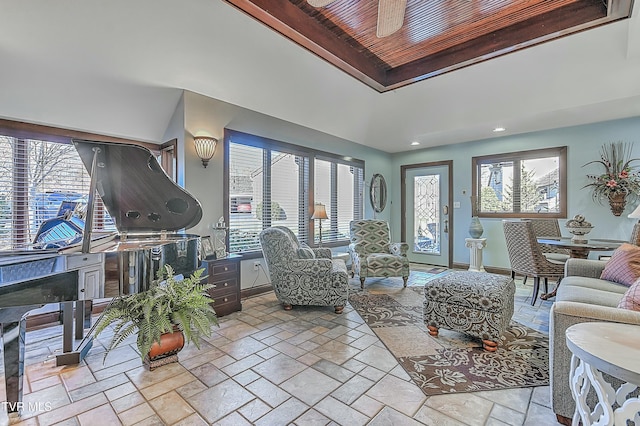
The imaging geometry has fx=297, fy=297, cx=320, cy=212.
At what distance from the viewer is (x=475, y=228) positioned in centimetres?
553

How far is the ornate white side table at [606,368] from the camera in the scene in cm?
115

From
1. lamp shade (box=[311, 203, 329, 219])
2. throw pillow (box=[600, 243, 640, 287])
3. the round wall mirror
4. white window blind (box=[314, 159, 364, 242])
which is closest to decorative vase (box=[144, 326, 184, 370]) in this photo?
lamp shade (box=[311, 203, 329, 219])

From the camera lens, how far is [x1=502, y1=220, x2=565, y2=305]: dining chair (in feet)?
12.3

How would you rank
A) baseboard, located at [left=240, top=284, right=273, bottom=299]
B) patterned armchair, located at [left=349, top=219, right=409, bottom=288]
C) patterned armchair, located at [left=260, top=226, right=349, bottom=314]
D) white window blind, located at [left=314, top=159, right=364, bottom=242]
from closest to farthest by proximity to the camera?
patterned armchair, located at [left=260, top=226, right=349, bottom=314] → baseboard, located at [left=240, top=284, right=273, bottom=299] → patterned armchair, located at [left=349, top=219, right=409, bottom=288] → white window blind, located at [left=314, top=159, right=364, bottom=242]

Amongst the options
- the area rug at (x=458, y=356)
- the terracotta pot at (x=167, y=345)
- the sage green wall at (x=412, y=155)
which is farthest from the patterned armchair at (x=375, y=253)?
the terracotta pot at (x=167, y=345)

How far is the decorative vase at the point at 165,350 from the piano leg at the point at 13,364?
71 cm

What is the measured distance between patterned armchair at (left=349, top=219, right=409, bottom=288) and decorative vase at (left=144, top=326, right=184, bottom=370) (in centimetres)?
285

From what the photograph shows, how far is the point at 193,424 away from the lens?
1.75m

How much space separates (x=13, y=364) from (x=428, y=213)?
6599mm

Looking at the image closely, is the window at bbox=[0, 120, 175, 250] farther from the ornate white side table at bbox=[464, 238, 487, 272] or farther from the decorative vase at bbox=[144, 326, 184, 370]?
the ornate white side table at bbox=[464, 238, 487, 272]

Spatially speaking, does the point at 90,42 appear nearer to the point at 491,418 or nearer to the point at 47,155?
the point at 47,155

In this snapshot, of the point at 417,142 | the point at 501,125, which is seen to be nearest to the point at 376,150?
the point at 417,142

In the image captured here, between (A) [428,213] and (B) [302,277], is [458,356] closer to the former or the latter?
(B) [302,277]

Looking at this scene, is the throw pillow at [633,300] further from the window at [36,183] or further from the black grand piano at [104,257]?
the window at [36,183]
